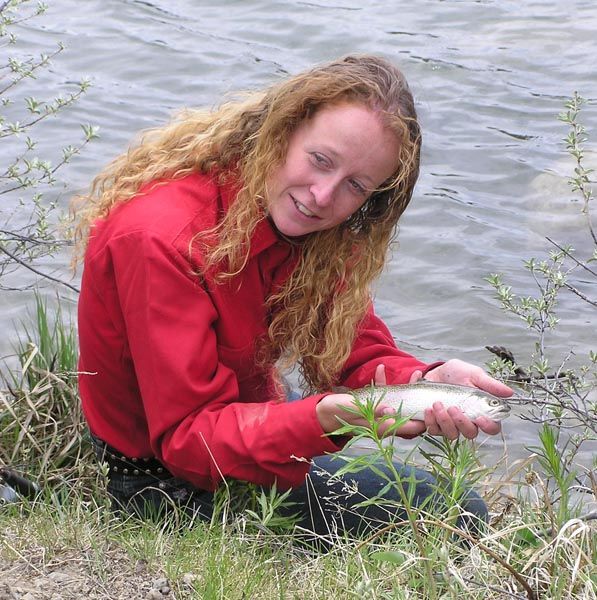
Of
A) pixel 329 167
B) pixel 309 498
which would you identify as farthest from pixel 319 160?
pixel 309 498

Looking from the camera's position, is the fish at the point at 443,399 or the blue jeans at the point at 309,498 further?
the blue jeans at the point at 309,498

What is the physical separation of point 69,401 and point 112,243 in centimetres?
139

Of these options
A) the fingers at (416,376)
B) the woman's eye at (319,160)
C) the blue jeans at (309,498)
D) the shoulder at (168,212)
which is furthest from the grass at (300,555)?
the woman's eye at (319,160)

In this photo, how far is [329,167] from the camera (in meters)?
3.90

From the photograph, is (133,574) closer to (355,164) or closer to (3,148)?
(355,164)

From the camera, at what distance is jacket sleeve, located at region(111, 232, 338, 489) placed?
12.2 feet

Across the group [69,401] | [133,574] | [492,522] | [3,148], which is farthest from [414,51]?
[133,574]

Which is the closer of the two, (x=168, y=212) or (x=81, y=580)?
(x=81, y=580)

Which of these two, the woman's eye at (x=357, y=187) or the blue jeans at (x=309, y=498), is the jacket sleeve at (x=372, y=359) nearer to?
the blue jeans at (x=309, y=498)

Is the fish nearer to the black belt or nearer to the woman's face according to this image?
the woman's face

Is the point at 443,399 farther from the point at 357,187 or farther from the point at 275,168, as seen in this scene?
the point at 275,168

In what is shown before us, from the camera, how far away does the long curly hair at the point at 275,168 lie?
3.92m

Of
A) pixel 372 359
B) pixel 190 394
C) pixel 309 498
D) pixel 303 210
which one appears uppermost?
pixel 303 210

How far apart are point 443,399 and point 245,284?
854 millimetres
